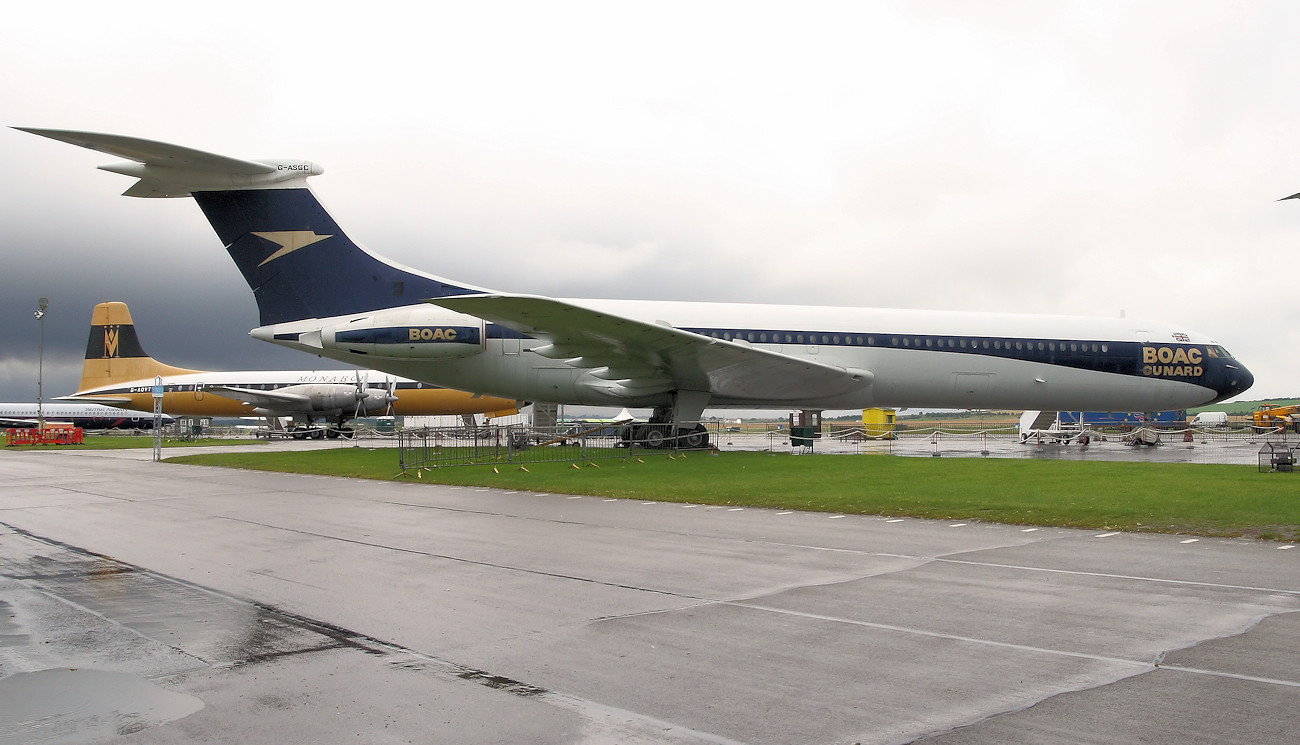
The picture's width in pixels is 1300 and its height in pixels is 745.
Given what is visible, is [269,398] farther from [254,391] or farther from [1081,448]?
[1081,448]

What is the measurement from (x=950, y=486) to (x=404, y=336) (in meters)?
14.8

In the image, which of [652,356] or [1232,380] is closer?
[652,356]

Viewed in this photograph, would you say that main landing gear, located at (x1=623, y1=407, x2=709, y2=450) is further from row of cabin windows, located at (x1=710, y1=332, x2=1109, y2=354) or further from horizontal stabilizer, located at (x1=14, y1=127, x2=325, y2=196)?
horizontal stabilizer, located at (x1=14, y1=127, x2=325, y2=196)

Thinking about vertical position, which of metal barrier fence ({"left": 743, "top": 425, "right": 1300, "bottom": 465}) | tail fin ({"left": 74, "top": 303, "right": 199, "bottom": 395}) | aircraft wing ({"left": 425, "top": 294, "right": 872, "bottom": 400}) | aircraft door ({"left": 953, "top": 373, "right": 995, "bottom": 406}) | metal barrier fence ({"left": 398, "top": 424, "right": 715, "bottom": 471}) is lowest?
metal barrier fence ({"left": 743, "top": 425, "right": 1300, "bottom": 465})

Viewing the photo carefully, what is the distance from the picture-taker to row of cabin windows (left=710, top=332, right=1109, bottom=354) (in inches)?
975

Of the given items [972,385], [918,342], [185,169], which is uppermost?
[185,169]


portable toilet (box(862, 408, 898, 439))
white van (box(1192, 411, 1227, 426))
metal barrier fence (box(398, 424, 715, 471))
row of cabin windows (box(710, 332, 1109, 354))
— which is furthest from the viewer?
white van (box(1192, 411, 1227, 426))

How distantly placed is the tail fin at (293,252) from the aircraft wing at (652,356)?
4.71m

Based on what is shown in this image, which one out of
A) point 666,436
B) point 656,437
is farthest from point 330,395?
point 666,436

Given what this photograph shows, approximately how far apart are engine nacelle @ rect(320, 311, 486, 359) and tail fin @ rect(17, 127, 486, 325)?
→ 1.29 metres

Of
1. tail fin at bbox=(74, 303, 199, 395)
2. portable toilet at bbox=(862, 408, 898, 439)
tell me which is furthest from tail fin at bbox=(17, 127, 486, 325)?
tail fin at bbox=(74, 303, 199, 395)

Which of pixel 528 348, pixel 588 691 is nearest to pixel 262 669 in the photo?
pixel 588 691

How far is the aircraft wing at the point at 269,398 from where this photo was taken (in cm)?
4772

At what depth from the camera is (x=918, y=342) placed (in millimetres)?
25188
